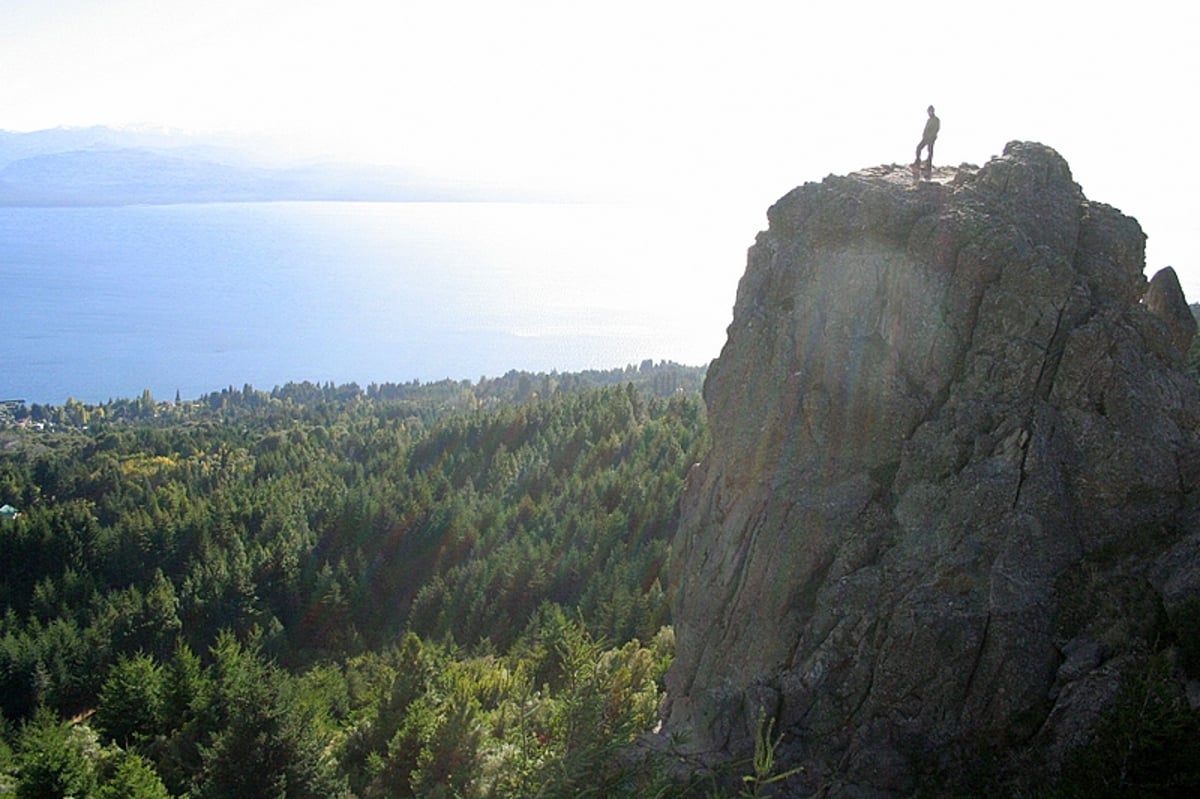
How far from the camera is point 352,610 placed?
226 feet

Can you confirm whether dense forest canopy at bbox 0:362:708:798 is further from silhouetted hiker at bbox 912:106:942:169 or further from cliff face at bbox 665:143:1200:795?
silhouetted hiker at bbox 912:106:942:169

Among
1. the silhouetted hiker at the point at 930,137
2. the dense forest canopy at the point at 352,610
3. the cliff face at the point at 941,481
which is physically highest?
the silhouetted hiker at the point at 930,137

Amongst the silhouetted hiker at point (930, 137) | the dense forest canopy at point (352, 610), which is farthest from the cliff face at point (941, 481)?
the dense forest canopy at point (352, 610)

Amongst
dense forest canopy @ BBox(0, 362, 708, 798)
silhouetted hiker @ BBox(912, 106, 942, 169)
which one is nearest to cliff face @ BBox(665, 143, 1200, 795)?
silhouetted hiker @ BBox(912, 106, 942, 169)

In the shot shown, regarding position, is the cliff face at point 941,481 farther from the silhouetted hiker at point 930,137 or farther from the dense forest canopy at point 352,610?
the dense forest canopy at point 352,610

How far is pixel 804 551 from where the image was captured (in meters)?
15.3

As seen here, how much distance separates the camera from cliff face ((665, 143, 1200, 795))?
12.5 metres

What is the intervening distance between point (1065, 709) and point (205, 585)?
73.8 meters

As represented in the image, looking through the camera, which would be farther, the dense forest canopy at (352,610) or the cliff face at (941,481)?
the dense forest canopy at (352,610)

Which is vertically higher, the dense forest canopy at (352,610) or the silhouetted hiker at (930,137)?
the silhouetted hiker at (930,137)

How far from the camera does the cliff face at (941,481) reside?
493 inches

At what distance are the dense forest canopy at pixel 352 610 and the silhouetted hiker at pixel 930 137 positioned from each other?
1424 cm

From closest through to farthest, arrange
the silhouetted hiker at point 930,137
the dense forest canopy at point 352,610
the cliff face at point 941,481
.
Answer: the cliff face at point 941,481 → the silhouetted hiker at point 930,137 → the dense forest canopy at point 352,610

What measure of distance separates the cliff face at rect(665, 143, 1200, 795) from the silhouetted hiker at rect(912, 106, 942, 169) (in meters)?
1.04
